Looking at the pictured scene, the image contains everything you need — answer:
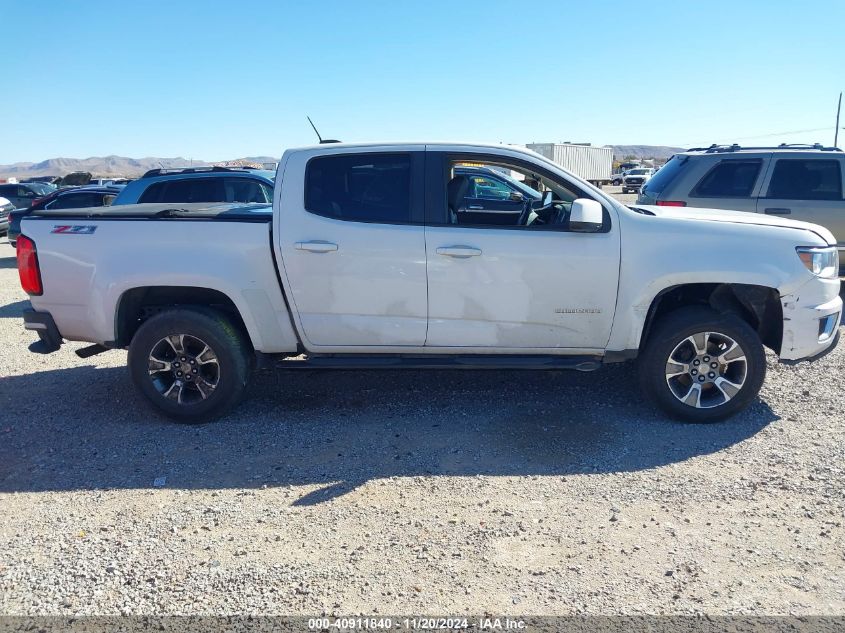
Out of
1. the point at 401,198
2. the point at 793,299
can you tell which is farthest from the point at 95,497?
the point at 793,299

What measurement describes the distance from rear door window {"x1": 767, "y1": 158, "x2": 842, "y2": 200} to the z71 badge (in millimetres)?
8014

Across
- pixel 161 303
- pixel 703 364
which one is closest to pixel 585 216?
pixel 703 364

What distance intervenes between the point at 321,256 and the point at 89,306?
1734mm

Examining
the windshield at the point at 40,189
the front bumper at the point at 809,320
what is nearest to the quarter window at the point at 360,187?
the front bumper at the point at 809,320

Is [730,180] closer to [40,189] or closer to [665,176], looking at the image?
[665,176]

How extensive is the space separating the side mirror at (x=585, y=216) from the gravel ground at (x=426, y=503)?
1.42m

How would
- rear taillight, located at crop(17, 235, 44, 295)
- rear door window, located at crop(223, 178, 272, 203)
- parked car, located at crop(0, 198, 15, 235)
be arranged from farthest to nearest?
parked car, located at crop(0, 198, 15, 235), rear door window, located at crop(223, 178, 272, 203), rear taillight, located at crop(17, 235, 44, 295)

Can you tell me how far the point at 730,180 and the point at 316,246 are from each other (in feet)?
21.1

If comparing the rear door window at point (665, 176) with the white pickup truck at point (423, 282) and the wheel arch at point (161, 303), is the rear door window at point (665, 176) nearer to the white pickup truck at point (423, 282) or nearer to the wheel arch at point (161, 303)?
the white pickup truck at point (423, 282)

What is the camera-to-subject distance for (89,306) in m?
4.95

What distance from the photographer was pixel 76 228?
194 inches

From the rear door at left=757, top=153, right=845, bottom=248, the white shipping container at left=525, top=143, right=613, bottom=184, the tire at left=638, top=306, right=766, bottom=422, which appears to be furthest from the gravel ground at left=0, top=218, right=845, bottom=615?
the white shipping container at left=525, top=143, right=613, bottom=184

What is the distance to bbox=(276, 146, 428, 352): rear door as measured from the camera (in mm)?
4770

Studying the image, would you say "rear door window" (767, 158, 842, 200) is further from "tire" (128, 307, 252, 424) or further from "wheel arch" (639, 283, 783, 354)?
"tire" (128, 307, 252, 424)
